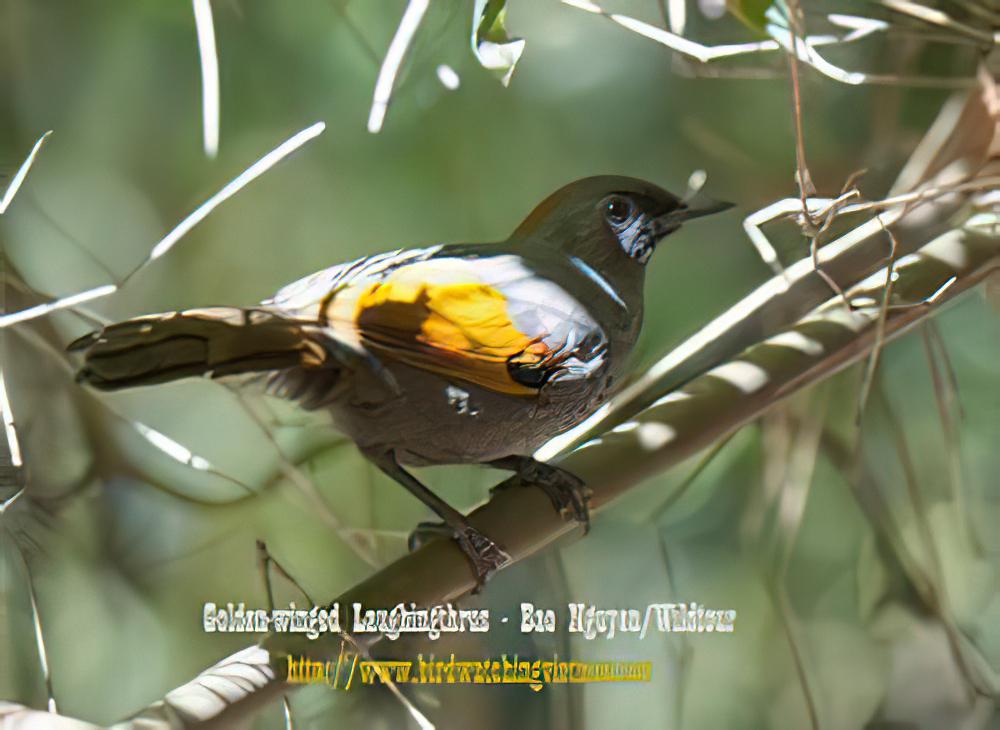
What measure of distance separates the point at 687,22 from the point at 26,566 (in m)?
0.79

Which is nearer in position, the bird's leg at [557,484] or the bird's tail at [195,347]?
the bird's tail at [195,347]

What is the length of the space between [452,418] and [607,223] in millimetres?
226

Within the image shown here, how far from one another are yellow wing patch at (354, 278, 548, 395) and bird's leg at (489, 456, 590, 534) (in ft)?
0.35

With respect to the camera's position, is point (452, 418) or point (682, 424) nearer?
point (452, 418)

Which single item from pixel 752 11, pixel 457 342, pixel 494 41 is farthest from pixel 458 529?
pixel 752 11

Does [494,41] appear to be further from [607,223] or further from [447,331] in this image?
[447,331]

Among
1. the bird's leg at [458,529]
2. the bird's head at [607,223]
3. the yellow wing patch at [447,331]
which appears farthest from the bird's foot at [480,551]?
the bird's head at [607,223]

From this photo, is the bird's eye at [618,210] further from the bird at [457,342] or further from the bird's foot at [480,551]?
the bird's foot at [480,551]

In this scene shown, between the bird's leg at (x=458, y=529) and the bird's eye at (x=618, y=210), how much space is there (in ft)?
0.92

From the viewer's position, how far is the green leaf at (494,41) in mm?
812

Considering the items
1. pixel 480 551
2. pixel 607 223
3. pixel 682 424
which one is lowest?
pixel 480 551

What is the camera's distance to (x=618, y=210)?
0.78 metres

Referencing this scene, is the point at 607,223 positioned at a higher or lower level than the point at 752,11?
lower

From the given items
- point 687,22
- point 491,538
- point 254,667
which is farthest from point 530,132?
point 254,667
